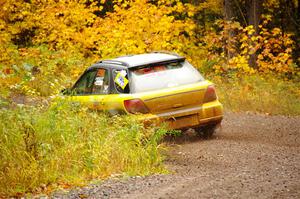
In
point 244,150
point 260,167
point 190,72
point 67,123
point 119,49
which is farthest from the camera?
point 119,49

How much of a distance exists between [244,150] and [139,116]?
6.06 feet

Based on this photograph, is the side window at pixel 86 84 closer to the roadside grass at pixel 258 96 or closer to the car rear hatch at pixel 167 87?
the car rear hatch at pixel 167 87

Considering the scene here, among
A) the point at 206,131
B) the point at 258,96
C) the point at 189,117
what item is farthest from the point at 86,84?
the point at 258,96

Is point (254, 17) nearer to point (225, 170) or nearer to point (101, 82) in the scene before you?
point (101, 82)

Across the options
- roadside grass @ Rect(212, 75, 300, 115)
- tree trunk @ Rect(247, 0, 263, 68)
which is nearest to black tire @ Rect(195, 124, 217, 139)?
roadside grass @ Rect(212, 75, 300, 115)

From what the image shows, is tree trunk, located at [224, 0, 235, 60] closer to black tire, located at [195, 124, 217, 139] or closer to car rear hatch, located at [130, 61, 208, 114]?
black tire, located at [195, 124, 217, 139]

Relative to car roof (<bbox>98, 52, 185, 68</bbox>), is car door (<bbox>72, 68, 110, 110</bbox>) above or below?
below

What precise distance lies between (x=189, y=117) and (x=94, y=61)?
37.0 feet

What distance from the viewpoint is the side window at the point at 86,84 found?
1188 cm

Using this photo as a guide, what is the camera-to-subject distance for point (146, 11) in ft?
66.9

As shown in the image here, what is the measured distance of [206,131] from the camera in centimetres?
1177

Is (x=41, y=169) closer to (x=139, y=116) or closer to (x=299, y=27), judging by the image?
(x=139, y=116)

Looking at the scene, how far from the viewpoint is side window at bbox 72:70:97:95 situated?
11884 mm

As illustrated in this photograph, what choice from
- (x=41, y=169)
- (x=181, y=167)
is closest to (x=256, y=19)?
(x=181, y=167)
